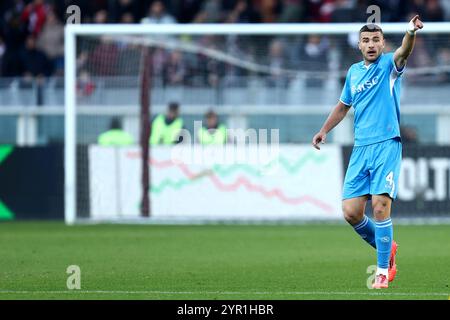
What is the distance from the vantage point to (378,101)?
9.38 metres

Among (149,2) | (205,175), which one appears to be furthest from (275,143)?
(149,2)

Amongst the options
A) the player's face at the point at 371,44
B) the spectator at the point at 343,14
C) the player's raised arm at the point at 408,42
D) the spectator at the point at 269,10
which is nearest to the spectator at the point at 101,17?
the spectator at the point at 269,10

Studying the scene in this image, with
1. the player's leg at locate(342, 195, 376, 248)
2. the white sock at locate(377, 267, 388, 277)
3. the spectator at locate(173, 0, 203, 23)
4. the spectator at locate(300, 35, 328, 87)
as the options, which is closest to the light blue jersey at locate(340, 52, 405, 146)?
the player's leg at locate(342, 195, 376, 248)

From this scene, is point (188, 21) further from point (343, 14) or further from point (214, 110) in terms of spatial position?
point (214, 110)

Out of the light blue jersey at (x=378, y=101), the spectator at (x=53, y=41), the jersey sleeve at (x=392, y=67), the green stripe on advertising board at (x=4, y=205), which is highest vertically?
→ the spectator at (x=53, y=41)

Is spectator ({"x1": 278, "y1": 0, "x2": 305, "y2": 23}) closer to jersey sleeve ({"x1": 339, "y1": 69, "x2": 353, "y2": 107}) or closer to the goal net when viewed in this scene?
the goal net

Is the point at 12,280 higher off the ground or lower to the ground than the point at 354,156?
lower

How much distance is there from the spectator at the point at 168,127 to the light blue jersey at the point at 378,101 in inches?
366

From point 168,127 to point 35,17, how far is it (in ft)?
18.3

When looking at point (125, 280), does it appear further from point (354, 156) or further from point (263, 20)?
point (263, 20)

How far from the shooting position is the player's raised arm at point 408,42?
8.64 metres

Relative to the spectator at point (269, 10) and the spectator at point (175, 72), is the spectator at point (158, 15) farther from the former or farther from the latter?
the spectator at point (175, 72)

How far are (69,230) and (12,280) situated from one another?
6906 millimetres
